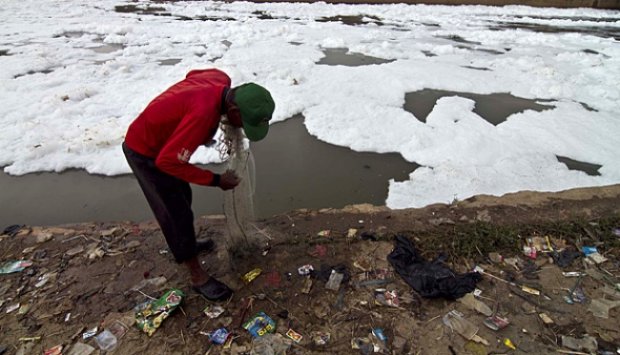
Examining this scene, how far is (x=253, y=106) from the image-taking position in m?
1.77

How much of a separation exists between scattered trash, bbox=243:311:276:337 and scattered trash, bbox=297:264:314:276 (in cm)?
45

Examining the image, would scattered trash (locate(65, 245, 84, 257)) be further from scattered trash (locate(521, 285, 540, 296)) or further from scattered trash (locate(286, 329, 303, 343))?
scattered trash (locate(521, 285, 540, 296))

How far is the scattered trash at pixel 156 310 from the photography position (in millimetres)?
2176

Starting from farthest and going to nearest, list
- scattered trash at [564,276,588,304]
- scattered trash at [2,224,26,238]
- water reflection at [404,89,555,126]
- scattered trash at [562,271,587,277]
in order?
1. water reflection at [404,89,555,126]
2. scattered trash at [2,224,26,238]
3. scattered trash at [562,271,587,277]
4. scattered trash at [564,276,588,304]

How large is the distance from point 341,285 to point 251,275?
663mm

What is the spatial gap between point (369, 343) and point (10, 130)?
5877mm

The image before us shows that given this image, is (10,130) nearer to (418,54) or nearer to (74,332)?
(74,332)

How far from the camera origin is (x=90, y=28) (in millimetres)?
12570

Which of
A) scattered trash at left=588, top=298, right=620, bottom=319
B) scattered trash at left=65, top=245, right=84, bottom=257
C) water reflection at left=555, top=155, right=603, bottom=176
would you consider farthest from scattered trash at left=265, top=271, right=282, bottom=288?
water reflection at left=555, top=155, right=603, bottom=176

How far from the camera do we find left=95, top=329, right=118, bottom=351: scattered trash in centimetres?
208

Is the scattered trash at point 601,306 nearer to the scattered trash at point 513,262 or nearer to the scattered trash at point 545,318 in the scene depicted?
the scattered trash at point 545,318

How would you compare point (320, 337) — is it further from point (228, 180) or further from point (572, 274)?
point (572, 274)

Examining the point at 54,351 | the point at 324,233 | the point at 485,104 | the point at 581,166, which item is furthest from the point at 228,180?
the point at 485,104

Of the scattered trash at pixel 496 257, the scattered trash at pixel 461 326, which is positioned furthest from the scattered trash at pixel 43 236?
the scattered trash at pixel 496 257
